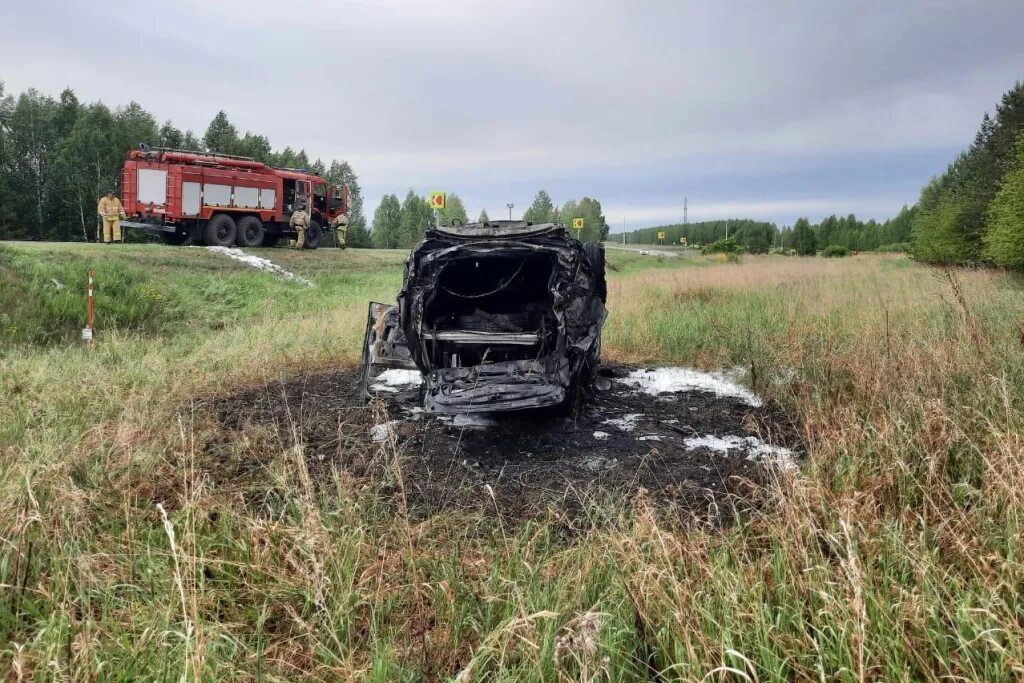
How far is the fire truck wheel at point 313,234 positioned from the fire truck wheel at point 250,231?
198 cm

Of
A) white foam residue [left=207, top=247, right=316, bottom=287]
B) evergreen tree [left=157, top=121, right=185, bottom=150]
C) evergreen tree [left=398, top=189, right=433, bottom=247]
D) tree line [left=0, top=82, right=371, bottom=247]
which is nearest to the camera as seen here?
white foam residue [left=207, top=247, right=316, bottom=287]

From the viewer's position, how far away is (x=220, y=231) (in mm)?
17984

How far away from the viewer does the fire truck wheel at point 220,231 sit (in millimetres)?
17641

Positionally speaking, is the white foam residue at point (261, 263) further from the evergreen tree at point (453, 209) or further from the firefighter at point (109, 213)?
the evergreen tree at point (453, 209)

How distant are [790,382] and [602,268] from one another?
2.50 meters

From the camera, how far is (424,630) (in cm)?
239

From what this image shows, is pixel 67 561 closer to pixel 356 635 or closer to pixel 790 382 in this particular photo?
pixel 356 635

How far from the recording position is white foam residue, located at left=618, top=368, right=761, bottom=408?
23.0 ft

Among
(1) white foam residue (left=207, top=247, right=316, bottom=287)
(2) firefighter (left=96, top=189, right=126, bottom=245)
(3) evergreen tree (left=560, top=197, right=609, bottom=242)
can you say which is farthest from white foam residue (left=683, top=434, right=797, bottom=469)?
(3) evergreen tree (left=560, top=197, right=609, bottom=242)

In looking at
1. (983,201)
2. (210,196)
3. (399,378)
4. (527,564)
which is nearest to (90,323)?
(399,378)

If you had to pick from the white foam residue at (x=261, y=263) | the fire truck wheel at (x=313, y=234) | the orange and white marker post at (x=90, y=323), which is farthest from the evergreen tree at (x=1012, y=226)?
the fire truck wheel at (x=313, y=234)

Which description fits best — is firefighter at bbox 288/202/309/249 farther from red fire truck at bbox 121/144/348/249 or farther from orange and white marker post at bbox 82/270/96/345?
orange and white marker post at bbox 82/270/96/345

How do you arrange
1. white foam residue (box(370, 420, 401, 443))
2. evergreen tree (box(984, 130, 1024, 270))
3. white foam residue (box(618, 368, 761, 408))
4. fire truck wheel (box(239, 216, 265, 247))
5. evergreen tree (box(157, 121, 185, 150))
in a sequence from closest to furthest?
white foam residue (box(370, 420, 401, 443)) → white foam residue (box(618, 368, 761, 408)) → evergreen tree (box(984, 130, 1024, 270)) → fire truck wheel (box(239, 216, 265, 247)) → evergreen tree (box(157, 121, 185, 150))

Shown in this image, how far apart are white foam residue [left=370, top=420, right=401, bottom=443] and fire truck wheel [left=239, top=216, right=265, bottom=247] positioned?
15.1 metres
